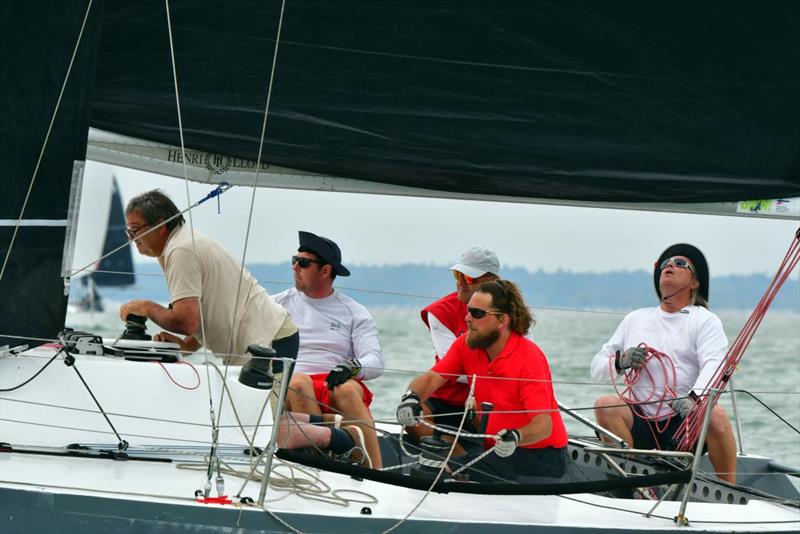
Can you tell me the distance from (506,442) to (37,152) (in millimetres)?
1966

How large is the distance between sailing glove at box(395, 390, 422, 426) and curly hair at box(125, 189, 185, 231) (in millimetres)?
1050

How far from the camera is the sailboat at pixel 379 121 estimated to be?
4375 millimetres

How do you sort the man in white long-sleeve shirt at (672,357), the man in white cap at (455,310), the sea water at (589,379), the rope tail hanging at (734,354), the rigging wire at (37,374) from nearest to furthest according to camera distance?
the rigging wire at (37,374) → the rope tail hanging at (734,354) → the man in white cap at (455,310) → the man in white long-sleeve shirt at (672,357) → the sea water at (589,379)

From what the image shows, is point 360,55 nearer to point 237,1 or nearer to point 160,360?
point 237,1

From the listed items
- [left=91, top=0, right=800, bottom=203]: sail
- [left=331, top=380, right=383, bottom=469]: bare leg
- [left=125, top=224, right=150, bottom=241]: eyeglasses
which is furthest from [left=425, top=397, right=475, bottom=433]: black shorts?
[left=125, top=224, right=150, bottom=241]: eyeglasses

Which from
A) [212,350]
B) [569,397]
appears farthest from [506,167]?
[569,397]

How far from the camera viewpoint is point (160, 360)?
440cm

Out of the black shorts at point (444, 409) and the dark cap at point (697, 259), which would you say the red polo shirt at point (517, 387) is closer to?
the black shorts at point (444, 409)

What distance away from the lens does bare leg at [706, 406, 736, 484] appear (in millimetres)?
5066

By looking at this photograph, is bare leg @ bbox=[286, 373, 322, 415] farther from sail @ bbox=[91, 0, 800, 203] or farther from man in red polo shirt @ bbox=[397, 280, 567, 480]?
sail @ bbox=[91, 0, 800, 203]

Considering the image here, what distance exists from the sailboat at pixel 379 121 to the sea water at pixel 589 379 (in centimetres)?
63

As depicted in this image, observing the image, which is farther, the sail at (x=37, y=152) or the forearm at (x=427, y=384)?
the forearm at (x=427, y=384)

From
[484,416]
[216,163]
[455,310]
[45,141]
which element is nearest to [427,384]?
[484,416]

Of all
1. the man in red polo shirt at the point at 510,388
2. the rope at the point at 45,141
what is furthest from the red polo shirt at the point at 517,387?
the rope at the point at 45,141
